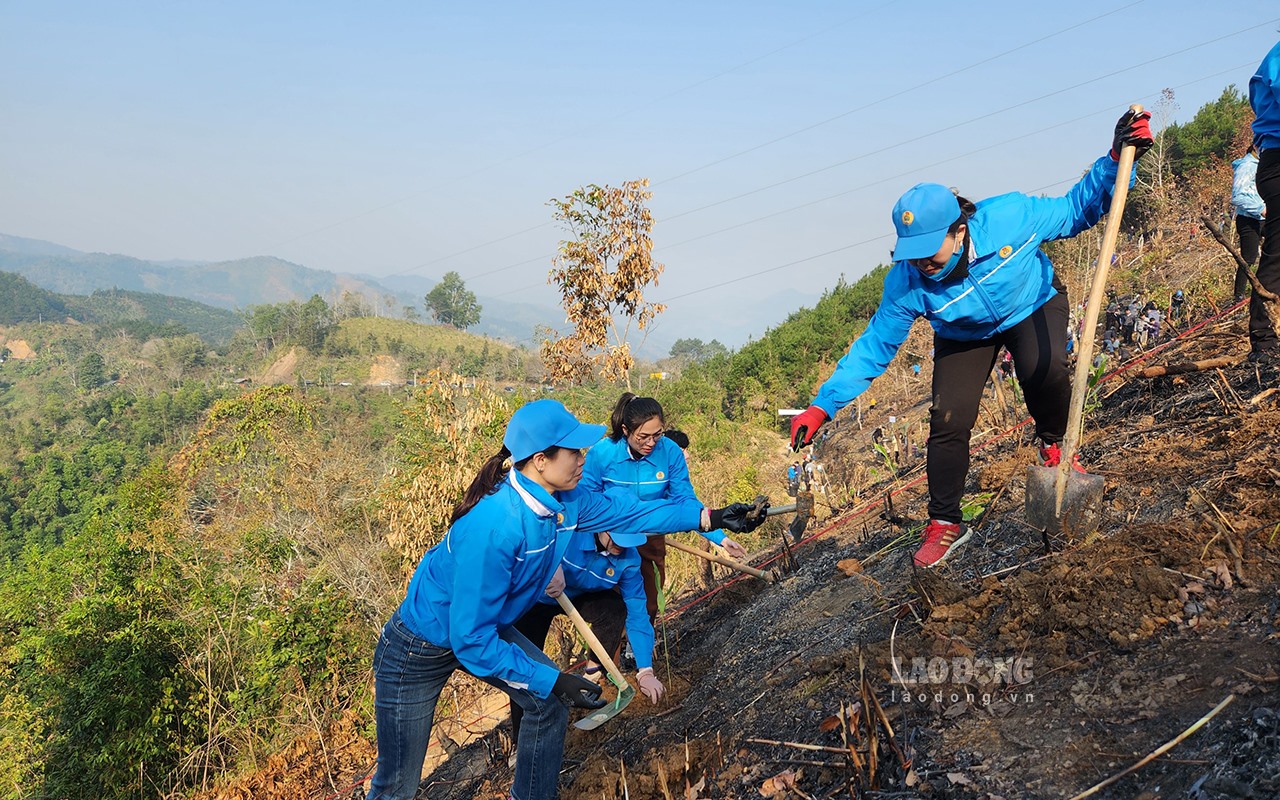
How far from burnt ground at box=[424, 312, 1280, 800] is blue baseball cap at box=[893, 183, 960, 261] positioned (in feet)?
3.50

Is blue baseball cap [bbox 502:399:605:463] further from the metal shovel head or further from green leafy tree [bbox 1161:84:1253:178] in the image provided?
green leafy tree [bbox 1161:84:1253:178]

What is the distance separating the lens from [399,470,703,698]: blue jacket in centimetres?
223

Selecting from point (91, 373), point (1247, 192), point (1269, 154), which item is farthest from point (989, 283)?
point (91, 373)

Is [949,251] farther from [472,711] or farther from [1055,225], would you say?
[472,711]

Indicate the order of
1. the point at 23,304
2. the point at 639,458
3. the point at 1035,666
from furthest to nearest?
1. the point at 23,304
2. the point at 639,458
3. the point at 1035,666

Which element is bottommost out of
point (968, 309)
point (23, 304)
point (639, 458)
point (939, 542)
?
point (939, 542)

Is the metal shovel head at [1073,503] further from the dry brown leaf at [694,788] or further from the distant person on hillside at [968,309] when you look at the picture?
the dry brown leaf at [694,788]

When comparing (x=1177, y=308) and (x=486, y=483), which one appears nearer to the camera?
(x=486, y=483)

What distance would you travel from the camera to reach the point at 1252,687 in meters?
1.59

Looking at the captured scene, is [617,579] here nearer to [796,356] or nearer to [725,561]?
[725,561]

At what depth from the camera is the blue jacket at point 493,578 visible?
2.23m

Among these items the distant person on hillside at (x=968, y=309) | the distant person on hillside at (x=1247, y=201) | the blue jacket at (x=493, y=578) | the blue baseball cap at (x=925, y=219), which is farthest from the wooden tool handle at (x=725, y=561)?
the distant person on hillside at (x=1247, y=201)

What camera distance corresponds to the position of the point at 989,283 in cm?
280

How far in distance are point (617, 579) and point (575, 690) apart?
3.12ft
